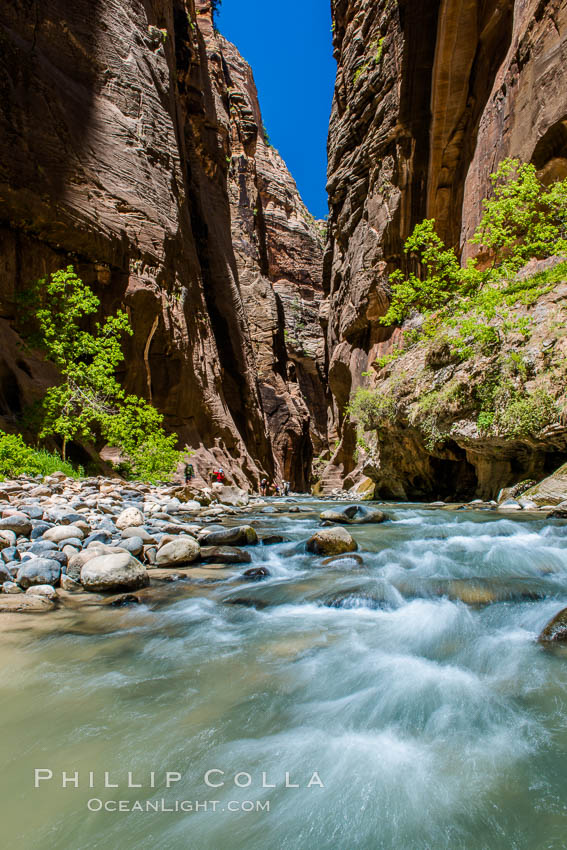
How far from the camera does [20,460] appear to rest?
339 inches

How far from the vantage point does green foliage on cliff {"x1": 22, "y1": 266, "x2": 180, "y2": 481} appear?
1089 centimetres

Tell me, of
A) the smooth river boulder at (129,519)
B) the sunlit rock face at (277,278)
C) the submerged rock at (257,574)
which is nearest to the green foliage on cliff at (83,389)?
the smooth river boulder at (129,519)

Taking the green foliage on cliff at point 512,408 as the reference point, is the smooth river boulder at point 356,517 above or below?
below

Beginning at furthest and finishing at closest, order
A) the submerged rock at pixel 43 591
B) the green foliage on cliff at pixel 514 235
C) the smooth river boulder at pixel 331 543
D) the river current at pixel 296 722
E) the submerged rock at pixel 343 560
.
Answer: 1. the green foliage on cliff at pixel 514 235
2. the smooth river boulder at pixel 331 543
3. the submerged rock at pixel 343 560
4. the submerged rock at pixel 43 591
5. the river current at pixel 296 722

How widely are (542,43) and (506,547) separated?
16756mm

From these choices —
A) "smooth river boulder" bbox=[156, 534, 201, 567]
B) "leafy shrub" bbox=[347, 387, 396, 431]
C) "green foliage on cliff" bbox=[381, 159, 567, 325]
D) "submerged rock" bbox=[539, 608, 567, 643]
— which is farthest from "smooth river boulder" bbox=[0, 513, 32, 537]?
"leafy shrub" bbox=[347, 387, 396, 431]

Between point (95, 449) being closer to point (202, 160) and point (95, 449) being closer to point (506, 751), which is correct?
point (506, 751)

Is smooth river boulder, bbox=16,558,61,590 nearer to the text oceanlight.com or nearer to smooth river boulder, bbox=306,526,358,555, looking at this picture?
the text oceanlight.com

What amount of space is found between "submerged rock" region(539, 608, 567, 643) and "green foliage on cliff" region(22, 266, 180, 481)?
1021cm

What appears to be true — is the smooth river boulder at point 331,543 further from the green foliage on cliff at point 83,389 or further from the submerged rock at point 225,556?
the green foliage on cliff at point 83,389

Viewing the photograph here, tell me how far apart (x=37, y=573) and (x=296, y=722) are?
9.32 feet

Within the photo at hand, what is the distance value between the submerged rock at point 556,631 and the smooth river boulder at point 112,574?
3.29 meters

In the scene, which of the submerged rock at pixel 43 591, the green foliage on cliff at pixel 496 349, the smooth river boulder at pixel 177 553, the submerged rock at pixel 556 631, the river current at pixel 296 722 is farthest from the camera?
the green foliage on cliff at pixel 496 349

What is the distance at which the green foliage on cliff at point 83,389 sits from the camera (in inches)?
429
